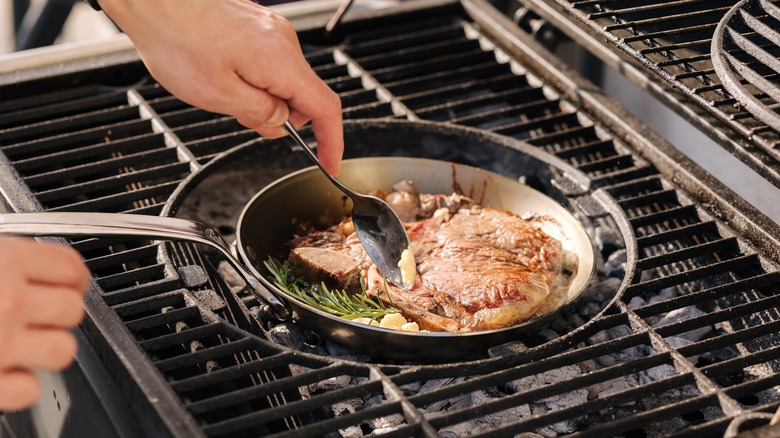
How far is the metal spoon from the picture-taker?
263 centimetres

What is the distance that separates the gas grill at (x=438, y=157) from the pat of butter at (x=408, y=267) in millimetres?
243

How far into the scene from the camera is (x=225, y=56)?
241cm

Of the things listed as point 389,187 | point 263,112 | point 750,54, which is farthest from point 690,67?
point 263,112

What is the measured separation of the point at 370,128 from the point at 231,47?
2.95 ft

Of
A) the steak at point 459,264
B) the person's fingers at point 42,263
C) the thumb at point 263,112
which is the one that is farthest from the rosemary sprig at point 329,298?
the person's fingers at point 42,263

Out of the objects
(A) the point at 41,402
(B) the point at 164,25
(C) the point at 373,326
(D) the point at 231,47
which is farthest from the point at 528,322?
(A) the point at 41,402

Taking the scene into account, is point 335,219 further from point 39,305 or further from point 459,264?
point 39,305

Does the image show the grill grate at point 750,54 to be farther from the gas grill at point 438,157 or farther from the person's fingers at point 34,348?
the person's fingers at point 34,348

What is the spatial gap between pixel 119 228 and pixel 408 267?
0.81 meters

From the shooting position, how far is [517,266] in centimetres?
258

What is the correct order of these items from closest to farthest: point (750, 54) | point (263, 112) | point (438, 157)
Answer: point (750, 54) < point (263, 112) < point (438, 157)

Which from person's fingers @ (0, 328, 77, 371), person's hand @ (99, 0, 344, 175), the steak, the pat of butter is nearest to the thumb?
person's hand @ (99, 0, 344, 175)

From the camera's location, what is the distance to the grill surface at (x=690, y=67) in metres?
2.37

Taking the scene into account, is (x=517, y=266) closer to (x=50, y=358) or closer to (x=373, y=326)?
(x=373, y=326)
